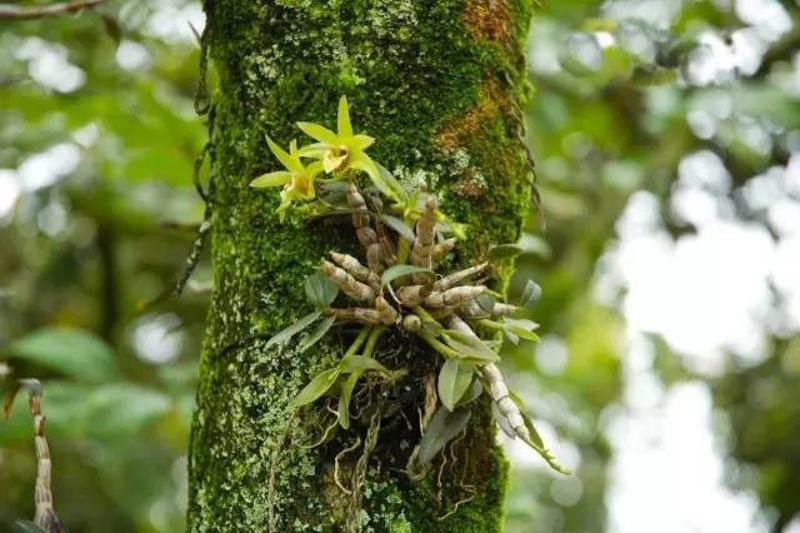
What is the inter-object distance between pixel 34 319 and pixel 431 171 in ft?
11.2

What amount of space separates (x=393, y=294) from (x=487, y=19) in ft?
1.12

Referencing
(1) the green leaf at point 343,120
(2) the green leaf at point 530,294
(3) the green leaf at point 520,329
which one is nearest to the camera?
(1) the green leaf at point 343,120

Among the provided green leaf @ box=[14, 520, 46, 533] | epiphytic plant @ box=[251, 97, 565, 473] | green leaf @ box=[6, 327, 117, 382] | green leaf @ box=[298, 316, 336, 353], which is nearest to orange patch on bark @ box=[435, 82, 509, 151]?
epiphytic plant @ box=[251, 97, 565, 473]

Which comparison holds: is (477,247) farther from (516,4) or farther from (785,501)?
(785,501)

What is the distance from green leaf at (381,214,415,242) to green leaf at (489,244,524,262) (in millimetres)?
110

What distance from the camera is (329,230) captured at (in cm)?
102

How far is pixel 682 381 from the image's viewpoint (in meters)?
4.89

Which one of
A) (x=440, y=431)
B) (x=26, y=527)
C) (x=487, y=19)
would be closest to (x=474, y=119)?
(x=487, y=19)

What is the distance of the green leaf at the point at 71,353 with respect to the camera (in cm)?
235

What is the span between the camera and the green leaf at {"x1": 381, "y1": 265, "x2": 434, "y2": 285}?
0.91 m

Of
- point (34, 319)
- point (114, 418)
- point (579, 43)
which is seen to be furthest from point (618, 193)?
point (34, 319)

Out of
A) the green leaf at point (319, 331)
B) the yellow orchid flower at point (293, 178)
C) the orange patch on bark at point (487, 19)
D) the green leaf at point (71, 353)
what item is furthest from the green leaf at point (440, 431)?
the green leaf at point (71, 353)

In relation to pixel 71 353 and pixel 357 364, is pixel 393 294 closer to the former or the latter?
pixel 357 364

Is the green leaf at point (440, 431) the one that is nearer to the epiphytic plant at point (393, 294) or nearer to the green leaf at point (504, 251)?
the epiphytic plant at point (393, 294)
